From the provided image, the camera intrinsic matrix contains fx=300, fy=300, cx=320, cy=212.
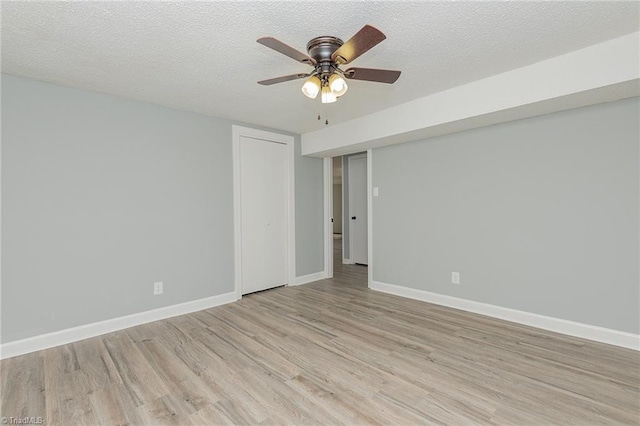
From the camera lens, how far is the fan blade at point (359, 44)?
1.55 m

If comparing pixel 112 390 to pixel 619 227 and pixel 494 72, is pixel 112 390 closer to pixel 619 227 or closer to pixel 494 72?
pixel 494 72

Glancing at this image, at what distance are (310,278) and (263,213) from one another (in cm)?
136

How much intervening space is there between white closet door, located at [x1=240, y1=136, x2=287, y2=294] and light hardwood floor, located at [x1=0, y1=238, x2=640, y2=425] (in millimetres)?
1077

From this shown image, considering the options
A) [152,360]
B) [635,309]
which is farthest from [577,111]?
[152,360]

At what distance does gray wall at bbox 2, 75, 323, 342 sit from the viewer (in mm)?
2539

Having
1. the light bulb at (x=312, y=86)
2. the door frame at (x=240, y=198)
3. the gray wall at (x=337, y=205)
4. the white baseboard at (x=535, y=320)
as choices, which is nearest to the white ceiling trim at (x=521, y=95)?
the door frame at (x=240, y=198)

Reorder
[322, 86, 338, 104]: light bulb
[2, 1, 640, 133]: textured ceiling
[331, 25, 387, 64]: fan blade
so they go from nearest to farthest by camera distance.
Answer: [331, 25, 387, 64]: fan blade, [2, 1, 640, 133]: textured ceiling, [322, 86, 338, 104]: light bulb

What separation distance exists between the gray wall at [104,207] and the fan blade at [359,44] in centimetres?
233

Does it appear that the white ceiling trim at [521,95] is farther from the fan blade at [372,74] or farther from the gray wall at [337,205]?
the gray wall at [337,205]

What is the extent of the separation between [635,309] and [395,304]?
2.09 metres

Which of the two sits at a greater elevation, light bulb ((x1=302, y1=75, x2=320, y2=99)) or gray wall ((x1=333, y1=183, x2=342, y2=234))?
light bulb ((x1=302, y1=75, x2=320, y2=99))

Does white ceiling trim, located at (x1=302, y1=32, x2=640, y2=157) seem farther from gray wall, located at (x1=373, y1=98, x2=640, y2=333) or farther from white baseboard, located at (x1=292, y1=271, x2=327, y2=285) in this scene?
white baseboard, located at (x1=292, y1=271, x2=327, y2=285)

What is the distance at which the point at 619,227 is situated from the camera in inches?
99.1

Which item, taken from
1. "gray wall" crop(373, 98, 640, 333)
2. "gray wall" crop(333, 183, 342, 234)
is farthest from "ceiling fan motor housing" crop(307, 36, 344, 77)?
"gray wall" crop(333, 183, 342, 234)
